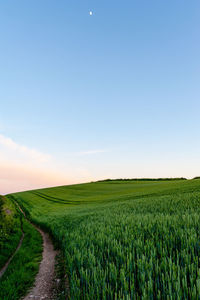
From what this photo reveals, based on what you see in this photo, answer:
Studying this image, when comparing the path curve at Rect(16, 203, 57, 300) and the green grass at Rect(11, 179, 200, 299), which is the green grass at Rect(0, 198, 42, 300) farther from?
the green grass at Rect(11, 179, 200, 299)

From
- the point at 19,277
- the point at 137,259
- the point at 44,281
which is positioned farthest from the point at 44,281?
the point at 137,259

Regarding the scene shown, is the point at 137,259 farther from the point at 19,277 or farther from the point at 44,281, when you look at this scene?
the point at 19,277

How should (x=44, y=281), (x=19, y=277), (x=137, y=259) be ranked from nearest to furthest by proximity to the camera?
(x=137, y=259)
(x=44, y=281)
(x=19, y=277)

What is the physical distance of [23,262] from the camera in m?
7.96

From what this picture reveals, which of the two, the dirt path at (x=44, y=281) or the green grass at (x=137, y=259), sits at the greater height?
the green grass at (x=137, y=259)

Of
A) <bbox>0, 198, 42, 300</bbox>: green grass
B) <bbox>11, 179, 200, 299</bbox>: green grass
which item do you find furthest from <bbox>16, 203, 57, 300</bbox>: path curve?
<bbox>11, 179, 200, 299</bbox>: green grass

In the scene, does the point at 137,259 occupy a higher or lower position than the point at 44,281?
higher

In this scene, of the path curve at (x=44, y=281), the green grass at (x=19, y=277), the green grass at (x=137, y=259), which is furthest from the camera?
Result: the green grass at (x=19, y=277)

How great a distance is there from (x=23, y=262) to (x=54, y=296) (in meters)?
3.95

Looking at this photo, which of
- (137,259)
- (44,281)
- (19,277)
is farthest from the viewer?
(19,277)

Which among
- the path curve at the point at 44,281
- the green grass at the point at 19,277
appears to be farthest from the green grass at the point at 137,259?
the green grass at the point at 19,277

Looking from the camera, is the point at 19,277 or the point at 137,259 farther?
the point at 19,277

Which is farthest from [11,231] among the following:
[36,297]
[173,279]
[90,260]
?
[173,279]

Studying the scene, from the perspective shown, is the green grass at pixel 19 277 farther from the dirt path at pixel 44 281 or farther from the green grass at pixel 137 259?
the green grass at pixel 137 259
